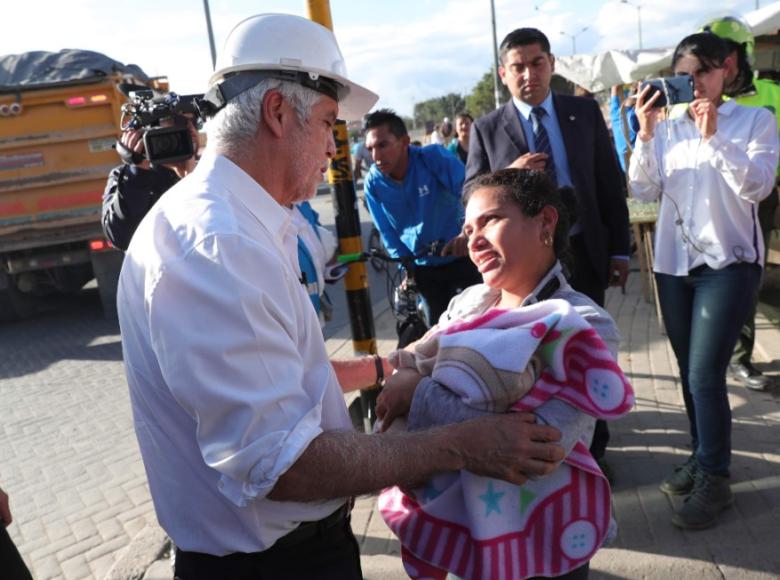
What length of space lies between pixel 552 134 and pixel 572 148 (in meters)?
0.14

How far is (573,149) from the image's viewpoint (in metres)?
3.67

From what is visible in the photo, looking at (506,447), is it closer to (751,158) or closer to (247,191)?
(247,191)

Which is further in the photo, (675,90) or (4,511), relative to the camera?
(675,90)

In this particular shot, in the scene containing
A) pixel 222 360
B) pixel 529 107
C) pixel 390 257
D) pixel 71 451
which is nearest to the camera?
pixel 222 360

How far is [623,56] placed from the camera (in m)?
11.1

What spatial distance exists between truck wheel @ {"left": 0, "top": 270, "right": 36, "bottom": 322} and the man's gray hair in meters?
9.86

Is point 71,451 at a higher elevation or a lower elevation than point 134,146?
lower

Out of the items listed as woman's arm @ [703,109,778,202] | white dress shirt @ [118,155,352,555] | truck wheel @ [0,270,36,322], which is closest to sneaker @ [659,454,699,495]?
woman's arm @ [703,109,778,202]

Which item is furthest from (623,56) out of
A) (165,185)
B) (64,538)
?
(64,538)

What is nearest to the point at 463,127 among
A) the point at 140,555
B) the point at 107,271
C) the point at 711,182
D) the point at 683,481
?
the point at 107,271

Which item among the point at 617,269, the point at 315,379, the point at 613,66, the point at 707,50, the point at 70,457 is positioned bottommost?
the point at 70,457

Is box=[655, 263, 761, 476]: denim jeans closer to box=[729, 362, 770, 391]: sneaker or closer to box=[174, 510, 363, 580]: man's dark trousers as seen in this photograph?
box=[729, 362, 770, 391]: sneaker

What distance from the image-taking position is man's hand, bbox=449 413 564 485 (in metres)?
1.61

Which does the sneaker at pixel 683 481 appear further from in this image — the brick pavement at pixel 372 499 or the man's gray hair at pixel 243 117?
the man's gray hair at pixel 243 117
